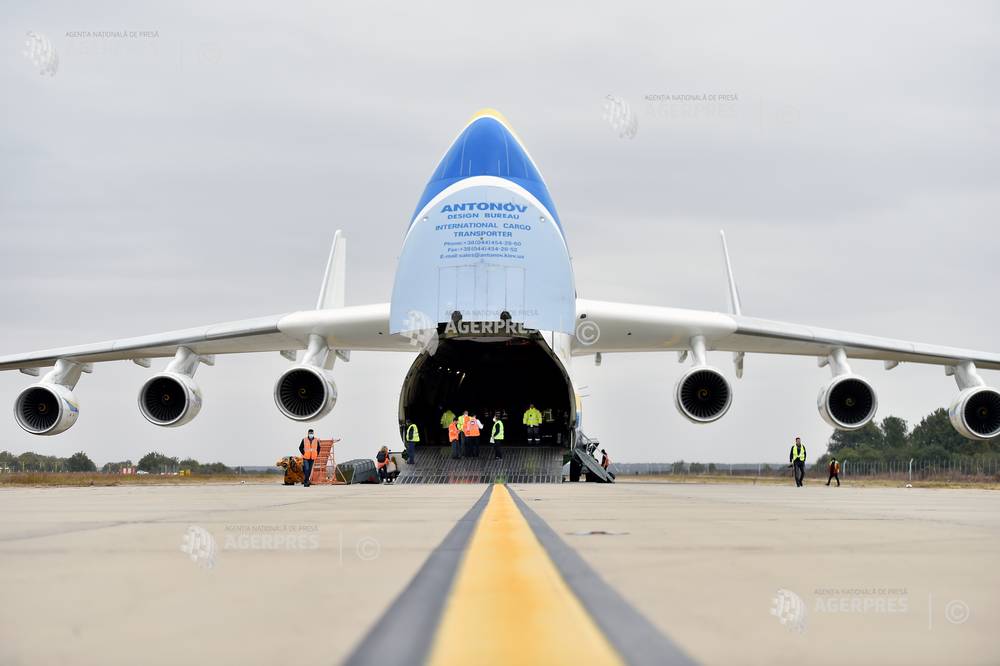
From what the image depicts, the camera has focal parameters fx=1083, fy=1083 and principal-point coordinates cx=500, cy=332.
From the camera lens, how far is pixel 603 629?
2521 mm

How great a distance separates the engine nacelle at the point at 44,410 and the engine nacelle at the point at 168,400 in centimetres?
171

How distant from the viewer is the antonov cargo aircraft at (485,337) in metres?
18.4

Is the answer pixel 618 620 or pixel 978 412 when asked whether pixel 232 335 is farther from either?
pixel 618 620

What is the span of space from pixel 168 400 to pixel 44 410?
251cm

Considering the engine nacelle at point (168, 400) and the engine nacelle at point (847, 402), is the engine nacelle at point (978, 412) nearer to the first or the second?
the engine nacelle at point (847, 402)

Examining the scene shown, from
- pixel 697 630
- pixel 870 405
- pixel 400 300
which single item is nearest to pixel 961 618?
pixel 697 630

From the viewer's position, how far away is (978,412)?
66.5 feet

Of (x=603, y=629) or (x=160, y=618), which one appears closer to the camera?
(x=603, y=629)

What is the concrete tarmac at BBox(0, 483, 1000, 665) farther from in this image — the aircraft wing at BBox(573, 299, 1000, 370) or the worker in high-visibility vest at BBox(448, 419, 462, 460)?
the aircraft wing at BBox(573, 299, 1000, 370)

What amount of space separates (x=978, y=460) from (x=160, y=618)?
33.7 metres

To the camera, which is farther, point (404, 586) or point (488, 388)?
point (488, 388)

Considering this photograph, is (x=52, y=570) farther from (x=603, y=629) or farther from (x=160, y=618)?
(x=603, y=629)

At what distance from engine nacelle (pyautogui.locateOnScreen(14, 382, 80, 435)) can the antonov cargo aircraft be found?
3 centimetres

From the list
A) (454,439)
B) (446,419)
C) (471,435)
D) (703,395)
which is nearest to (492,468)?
(471,435)
